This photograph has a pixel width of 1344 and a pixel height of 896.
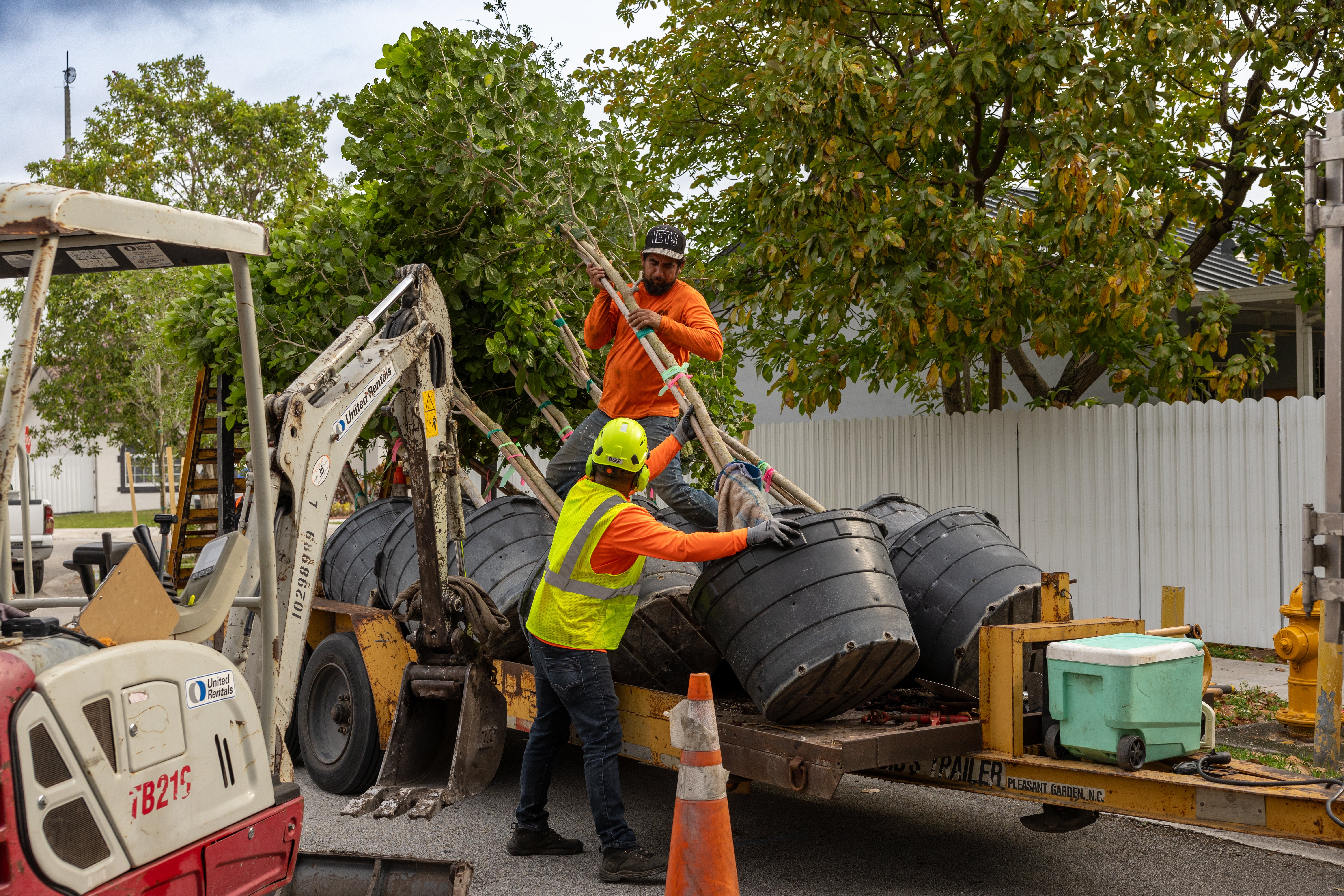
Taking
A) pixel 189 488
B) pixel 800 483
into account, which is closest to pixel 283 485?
pixel 189 488

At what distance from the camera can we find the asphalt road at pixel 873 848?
505 centimetres

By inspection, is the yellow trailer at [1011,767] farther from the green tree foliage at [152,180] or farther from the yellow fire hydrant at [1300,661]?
the green tree foliage at [152,180]

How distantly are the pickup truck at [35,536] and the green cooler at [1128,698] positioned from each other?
5.41 metres

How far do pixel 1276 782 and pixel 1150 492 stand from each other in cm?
672

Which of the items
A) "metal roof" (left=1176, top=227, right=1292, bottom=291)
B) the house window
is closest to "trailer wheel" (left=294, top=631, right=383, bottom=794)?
"metal roof" (left=1176, top=227, right=1292, bottom=291)

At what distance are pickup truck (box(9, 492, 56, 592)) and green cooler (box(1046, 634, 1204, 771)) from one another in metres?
5.41

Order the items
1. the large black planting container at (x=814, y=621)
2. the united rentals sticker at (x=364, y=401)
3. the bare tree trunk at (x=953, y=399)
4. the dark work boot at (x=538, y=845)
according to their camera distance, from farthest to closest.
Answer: the bare tree trunk at (x=953, y=399) < the united rentals sticker at (x=364, y=401) < the dark work boot at (x=538, y=845) < the large black planting container at (x=814, y=621)

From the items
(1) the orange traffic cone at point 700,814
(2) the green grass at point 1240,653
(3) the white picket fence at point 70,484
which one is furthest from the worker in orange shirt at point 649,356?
(3) the white picket fence at point 70,484

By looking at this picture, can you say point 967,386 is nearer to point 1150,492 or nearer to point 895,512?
point 1150,492

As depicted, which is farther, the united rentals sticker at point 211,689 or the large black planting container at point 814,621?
the large black planting container at point 814,621

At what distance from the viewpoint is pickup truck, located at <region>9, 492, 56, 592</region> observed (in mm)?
9891

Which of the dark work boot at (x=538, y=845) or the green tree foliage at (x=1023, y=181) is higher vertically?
the green tree foliage at (x=1023, y=181)

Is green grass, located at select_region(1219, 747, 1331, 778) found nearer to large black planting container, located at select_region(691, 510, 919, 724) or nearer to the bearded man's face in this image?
large black planting container, located at select_region(691, 510, 919, 724)

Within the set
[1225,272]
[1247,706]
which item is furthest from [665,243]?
[1225,272]
